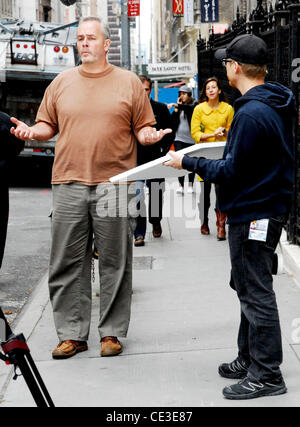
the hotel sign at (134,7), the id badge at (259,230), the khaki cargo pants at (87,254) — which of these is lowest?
the khaki cargo pants at (87,254)

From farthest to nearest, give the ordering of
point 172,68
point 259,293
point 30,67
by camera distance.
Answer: point 172,68, point 30,67, point 259,293

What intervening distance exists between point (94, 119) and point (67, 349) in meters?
1.56

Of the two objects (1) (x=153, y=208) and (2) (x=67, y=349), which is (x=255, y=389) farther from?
(1) (x=153, y=208)

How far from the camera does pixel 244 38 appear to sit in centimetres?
418

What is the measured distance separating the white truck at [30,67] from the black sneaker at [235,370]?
41.0 feet

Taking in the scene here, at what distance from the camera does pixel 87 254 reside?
211 inches

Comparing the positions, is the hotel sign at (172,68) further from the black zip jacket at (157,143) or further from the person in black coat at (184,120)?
the black zip jacket at (157,143)

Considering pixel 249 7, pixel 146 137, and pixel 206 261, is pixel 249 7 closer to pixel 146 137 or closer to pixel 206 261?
pixel 206 261

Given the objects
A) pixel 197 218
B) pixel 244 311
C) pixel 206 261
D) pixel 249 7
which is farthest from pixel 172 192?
pixel 249 7

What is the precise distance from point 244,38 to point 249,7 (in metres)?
21.3

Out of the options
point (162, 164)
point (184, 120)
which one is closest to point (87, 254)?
point (162, 164)

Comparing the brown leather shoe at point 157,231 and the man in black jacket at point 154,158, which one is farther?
the brown leather shoe at point 157,231

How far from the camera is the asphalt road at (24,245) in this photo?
757 centimetres

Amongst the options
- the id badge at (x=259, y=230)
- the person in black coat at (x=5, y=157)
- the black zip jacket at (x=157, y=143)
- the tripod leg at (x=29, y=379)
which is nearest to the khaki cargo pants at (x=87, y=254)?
the person in black coat at (x=5, y=157)
